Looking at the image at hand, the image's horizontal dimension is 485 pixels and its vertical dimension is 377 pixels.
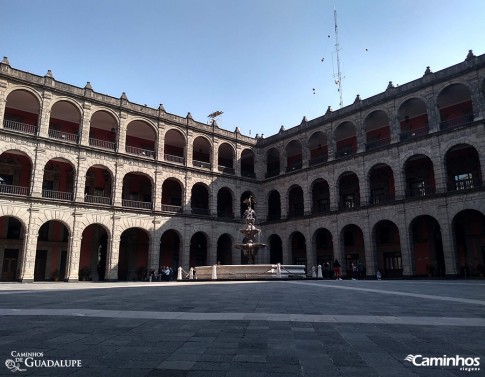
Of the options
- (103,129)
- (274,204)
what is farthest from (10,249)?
(274,204)

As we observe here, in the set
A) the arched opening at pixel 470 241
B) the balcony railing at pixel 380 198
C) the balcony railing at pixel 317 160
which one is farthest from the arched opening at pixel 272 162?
the arched opening at pixel 470 241

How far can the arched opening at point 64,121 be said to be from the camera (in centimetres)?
2828

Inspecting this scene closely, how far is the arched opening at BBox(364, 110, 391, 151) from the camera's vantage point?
1210 inches

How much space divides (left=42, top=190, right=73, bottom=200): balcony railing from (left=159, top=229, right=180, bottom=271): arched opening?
29.9 feet

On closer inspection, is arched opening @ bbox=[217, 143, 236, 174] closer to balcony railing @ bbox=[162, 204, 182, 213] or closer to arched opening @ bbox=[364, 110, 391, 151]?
balcony railing @ bbox=[162, 204, 182, 213]

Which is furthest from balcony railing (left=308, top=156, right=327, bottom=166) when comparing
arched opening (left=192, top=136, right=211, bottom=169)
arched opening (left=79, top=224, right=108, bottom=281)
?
arched opening (left=79, top=224, right=108, bottom=281)

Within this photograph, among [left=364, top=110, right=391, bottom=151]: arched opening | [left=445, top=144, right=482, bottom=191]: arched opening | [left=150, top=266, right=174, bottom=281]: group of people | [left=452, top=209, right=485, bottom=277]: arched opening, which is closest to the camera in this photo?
[left=452, top=209, right=485, bottom=277]: arched opening

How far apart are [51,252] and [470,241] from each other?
1231 inches

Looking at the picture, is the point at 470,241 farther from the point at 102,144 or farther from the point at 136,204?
the point at 102,144

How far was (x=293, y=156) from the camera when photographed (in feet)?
130

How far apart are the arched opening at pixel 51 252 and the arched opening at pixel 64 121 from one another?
264 inches

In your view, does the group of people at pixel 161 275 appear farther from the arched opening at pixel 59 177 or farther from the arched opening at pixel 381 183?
the arched opening at pixel 381 183

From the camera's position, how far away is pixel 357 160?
30.8 m

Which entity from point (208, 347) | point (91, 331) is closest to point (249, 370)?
point (208, 347)
